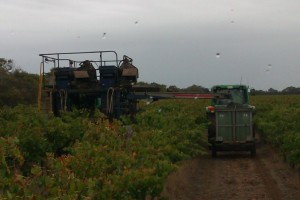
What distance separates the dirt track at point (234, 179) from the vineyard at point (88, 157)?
0.77m

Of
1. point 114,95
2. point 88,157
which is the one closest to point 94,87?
point 114,95

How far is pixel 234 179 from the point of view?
641 inches

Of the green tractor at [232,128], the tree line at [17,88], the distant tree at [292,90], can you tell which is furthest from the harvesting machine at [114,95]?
the distant tree at [292,90]

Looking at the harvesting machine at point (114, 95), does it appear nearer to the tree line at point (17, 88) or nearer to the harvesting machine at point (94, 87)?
the harvesting machine at point (94, 87)

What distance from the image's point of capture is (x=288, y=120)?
20141mm

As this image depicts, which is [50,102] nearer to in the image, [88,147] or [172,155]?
[172,155]

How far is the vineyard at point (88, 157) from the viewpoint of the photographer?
580cm

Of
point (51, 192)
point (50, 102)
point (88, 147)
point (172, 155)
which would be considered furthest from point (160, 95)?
point (51, 192)

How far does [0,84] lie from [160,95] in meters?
35.6

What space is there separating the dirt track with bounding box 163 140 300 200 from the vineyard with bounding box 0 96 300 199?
2.51 feet

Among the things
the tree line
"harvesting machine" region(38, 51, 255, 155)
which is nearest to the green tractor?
"harvesting machine" region(38, 51, 255, 155)

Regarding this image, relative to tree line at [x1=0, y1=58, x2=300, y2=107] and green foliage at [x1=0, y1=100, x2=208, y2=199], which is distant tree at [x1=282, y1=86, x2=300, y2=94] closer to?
tree line at [x1=0, y1=58, x2=300, y2=107]

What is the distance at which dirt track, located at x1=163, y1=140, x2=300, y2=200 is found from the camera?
1368cm

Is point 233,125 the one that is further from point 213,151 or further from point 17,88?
point 17,88
